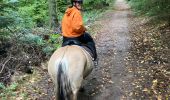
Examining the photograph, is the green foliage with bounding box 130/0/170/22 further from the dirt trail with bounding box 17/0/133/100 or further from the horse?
the horse

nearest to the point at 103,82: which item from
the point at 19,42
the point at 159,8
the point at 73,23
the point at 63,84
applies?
the point at 73,23

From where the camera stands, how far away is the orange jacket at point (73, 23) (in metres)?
7.18

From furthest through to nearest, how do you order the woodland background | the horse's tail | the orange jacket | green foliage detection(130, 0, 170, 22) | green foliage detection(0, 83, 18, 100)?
green foliage detection(130, 0, 170, 22), the woodland background, green foliage detection(0, 83, 18, 100), the orange jacket, the horse's tail

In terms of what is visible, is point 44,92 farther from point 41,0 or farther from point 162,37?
point 41,0

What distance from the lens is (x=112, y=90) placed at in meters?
8.05

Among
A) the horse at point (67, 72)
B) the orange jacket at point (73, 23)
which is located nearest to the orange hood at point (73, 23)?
the orange jacket at point (73, 23)

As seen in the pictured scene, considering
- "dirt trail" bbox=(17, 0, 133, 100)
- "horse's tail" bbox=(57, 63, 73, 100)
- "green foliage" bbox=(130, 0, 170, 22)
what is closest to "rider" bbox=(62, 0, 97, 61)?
"horse's tail" bbox=(57, 63, 73, 100)

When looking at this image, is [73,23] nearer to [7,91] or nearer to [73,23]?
[73,23]

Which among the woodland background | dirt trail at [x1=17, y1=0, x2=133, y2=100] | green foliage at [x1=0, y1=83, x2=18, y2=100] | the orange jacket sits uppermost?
the orange jacket

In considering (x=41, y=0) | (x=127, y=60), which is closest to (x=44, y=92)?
(x=127, y=60)

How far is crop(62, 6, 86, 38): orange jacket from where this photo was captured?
23.6ft

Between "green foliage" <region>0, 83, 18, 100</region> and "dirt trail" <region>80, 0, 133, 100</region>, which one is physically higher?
"green foliage" <region>0, 83, 18, 100</region>

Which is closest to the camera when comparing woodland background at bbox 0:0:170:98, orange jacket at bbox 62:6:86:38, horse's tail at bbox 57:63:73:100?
horse's tail at bbox 57:63:73:100

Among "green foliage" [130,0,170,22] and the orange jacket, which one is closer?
the orange jacket
